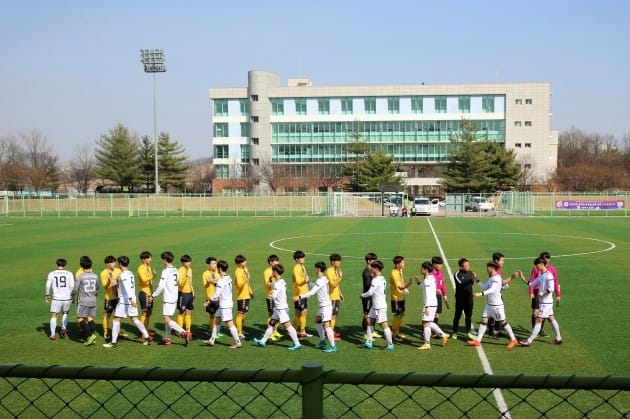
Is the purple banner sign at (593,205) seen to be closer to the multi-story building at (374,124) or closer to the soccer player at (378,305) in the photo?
the multi-story building at (374,124)

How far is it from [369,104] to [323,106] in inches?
281

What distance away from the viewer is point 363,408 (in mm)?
7988

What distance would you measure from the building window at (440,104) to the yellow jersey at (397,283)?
82.9 metres

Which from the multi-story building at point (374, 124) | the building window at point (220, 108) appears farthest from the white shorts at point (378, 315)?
the building window at point (220, 108)

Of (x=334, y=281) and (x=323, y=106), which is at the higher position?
(x=323, y=106)

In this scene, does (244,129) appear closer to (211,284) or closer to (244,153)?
(244,153)

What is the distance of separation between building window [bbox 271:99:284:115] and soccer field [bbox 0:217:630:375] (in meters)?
59.4

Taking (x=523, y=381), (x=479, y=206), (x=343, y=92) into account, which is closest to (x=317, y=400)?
(x=523, y=381)

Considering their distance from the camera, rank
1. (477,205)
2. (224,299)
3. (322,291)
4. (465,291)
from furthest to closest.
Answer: (477,205) → (465,291) → (224,299) → (322,291)

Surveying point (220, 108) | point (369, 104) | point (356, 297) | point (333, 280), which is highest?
point (220, 108)

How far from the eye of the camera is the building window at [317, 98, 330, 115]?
302ft

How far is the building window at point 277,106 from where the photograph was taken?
94062mm

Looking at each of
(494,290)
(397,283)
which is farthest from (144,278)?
(494,290)

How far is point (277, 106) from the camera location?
309 feet
